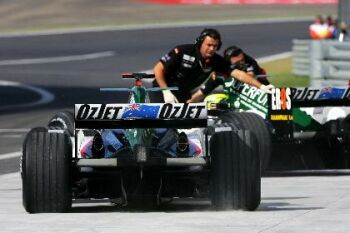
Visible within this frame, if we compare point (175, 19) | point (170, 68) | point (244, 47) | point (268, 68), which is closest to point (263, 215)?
point (170, 68)

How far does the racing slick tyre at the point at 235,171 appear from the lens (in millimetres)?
11227

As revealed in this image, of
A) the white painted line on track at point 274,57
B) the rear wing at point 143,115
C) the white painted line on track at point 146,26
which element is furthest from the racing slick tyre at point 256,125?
the white painted line on track at point 146,26

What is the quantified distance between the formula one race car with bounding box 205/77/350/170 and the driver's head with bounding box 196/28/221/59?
1015mm

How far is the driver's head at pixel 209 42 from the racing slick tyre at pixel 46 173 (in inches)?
139

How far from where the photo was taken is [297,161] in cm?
1573

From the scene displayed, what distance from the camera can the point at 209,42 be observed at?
14523 millimetres

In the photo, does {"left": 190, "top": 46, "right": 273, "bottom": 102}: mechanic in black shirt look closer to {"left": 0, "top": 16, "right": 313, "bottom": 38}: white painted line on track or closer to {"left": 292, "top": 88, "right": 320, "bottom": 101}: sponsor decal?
{"left": 292, "top": 88, "right": 320, "bottom": 101}: sponsor decal

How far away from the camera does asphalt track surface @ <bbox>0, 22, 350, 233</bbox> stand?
10.5 metres

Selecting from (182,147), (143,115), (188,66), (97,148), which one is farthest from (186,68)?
(143,115)

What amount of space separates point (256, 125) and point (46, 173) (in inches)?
175

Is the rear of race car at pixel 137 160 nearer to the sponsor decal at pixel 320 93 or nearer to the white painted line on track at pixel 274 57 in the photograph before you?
the sponsor decal at pixel 320 93

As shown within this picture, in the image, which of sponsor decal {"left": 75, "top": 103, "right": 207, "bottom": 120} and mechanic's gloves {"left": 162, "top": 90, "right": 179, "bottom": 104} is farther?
mechanic's gloves {"left": 162, "top": 90, "right": 179, "bottom": 104}

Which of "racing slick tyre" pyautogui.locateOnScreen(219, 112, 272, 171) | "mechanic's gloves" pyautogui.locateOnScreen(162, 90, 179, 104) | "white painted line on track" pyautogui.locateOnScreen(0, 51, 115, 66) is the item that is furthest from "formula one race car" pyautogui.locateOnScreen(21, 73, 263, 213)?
"white painted line on track" pyautogui.locateOnScreen(0, 51, 115, 66)

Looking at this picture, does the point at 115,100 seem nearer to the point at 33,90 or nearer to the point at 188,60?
the point at 33,90
